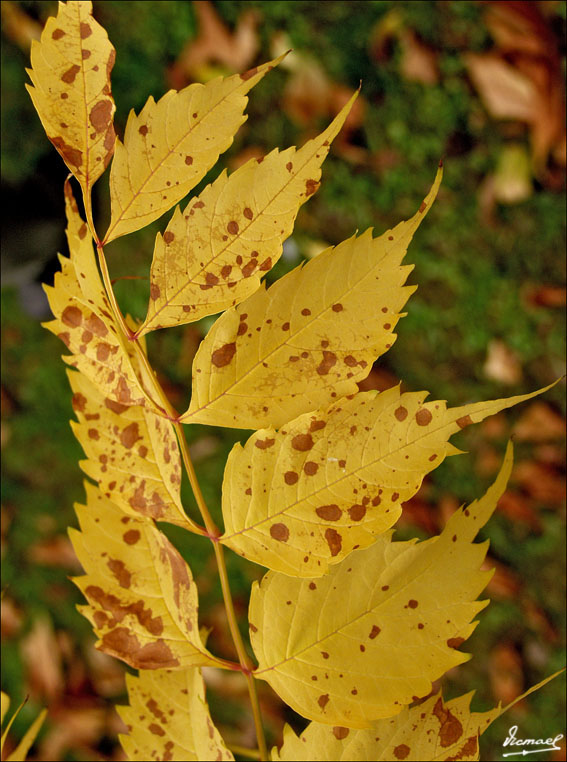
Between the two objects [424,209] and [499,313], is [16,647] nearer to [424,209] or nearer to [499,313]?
[499,313]

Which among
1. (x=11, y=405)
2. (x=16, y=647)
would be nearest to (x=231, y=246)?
(x=11, y=405)

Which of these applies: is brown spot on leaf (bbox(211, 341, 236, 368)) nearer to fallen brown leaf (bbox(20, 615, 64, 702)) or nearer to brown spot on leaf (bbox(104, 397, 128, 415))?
brown spot on leaf (bbox(104, 397, 128, 415))

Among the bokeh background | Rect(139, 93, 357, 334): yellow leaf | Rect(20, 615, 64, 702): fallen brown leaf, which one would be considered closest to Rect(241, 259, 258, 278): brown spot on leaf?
Rect(139, 93, 357, 334): yellow leaf

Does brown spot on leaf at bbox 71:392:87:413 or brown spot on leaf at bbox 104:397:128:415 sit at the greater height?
brown spot on leaf at bbox 71:392:87:413

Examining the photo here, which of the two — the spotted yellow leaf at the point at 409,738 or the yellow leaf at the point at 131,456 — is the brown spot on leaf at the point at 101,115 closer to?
the yellow leaf at the point at 131,456

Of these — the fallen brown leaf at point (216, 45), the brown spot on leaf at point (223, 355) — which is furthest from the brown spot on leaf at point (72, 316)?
the fallen brown leaf at point (216, 45)

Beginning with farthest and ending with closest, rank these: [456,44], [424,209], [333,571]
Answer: [456,44] → [333,571] → [424,209]
